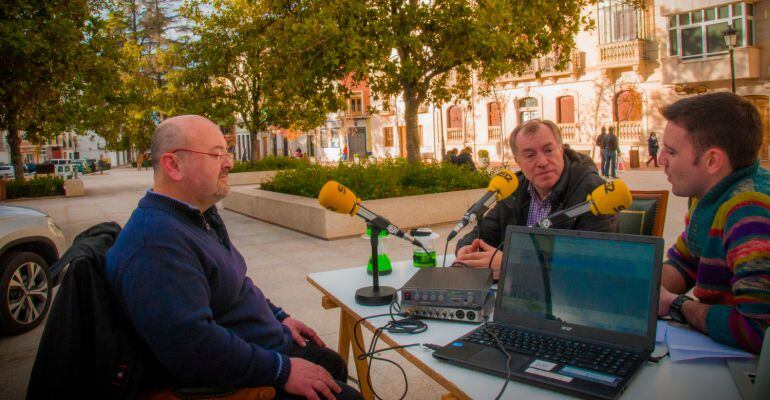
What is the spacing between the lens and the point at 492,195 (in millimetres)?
2715

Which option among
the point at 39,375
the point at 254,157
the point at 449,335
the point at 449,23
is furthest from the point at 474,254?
the point at 254,157

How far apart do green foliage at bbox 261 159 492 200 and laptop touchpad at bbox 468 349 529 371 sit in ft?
28.2

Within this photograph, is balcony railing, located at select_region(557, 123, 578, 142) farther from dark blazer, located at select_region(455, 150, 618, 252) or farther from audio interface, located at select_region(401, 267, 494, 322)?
audio interface, located at select_region(401, 267, 494, 322)

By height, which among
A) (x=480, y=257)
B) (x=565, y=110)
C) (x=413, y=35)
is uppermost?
(x=565, y=110)

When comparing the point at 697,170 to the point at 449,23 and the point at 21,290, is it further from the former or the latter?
the point at 449,23

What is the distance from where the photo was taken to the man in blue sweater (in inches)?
77.9

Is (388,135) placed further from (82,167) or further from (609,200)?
(609,200)

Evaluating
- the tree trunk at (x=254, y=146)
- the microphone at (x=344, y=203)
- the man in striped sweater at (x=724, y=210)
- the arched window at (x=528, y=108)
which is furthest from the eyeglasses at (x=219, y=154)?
the arched window at (x=528, y=108)

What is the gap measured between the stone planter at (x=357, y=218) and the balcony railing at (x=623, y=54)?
66.1 ft

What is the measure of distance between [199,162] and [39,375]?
0.95 meters

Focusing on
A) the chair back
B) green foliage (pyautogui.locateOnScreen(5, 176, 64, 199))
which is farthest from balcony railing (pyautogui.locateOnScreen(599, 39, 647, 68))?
the chair back

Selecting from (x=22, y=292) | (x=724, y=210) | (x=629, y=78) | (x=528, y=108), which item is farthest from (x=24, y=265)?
(x=528, y=108)

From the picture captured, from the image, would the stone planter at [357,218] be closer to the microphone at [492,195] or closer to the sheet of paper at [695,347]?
the microphone at [492,195]

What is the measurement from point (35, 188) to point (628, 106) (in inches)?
1039
